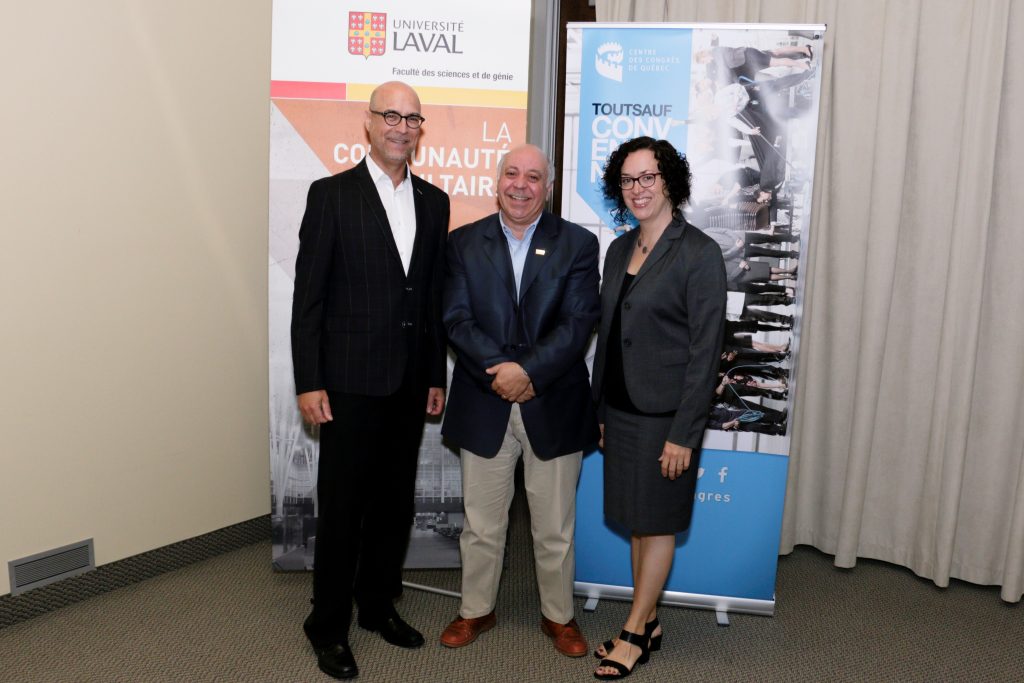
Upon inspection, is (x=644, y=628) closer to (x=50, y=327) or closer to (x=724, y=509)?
(x=724, y=509)

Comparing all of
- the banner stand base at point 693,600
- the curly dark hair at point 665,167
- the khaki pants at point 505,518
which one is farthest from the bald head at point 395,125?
the banner stand base at point 693,600

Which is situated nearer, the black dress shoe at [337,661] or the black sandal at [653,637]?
the black dress shoe at [337,661]

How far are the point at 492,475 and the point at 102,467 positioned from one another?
5.20 ft

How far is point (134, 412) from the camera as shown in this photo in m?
3.03

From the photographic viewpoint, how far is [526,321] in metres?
2.44

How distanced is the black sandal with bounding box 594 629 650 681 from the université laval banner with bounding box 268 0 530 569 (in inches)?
57.3

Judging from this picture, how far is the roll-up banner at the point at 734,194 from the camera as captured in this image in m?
2.71

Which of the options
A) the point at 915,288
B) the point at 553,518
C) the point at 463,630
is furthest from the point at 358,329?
the point at 915,288

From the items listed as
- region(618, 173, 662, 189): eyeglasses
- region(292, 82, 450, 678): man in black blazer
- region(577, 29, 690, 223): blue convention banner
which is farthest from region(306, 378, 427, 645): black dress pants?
region(577, 29, 690, 223): blue convention banner

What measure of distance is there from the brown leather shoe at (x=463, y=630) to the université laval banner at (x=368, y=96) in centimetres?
97

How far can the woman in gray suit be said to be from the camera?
2279 millimetres

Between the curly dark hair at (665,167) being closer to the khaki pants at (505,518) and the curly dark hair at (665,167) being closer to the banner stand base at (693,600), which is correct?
the khaki pants at (505,518)

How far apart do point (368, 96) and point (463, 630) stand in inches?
77.0

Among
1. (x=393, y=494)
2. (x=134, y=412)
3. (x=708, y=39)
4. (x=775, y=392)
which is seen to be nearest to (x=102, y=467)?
(x=134, y=412)
